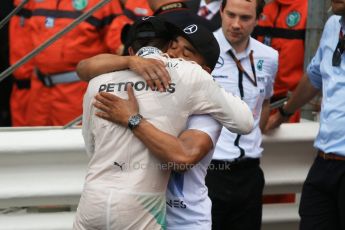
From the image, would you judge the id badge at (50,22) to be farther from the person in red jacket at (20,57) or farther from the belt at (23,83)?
the belt at (23,83)

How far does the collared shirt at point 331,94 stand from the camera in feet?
11.8

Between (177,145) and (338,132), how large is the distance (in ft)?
4.10

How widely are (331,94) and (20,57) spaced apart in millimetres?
3173

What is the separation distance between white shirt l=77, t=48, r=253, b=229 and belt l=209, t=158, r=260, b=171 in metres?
1.10

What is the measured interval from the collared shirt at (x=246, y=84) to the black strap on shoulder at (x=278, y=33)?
1.17m

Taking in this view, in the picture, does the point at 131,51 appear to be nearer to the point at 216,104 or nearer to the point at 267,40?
the point at 216,104

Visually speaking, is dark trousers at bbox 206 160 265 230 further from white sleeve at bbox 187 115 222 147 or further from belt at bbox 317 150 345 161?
white sleeve at bbox 187 115 222 147

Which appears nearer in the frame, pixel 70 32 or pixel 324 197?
pixel 324 197

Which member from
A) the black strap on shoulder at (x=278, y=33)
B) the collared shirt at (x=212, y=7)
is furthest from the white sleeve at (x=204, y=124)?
the black strap on shoulder at (x=278, y=33)

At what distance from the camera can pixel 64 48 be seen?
220 inches

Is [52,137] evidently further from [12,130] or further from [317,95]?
[317,95]

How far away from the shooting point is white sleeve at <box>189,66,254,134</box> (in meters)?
2.75

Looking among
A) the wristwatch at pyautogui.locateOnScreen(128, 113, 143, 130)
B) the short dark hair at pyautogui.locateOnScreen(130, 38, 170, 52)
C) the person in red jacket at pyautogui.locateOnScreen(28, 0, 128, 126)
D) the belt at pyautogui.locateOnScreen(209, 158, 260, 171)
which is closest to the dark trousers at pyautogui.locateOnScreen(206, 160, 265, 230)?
the belt at pyautogui.locateOnScreen(209, 158, 260, 171)

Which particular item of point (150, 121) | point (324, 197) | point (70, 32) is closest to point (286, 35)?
point (70, 32)
